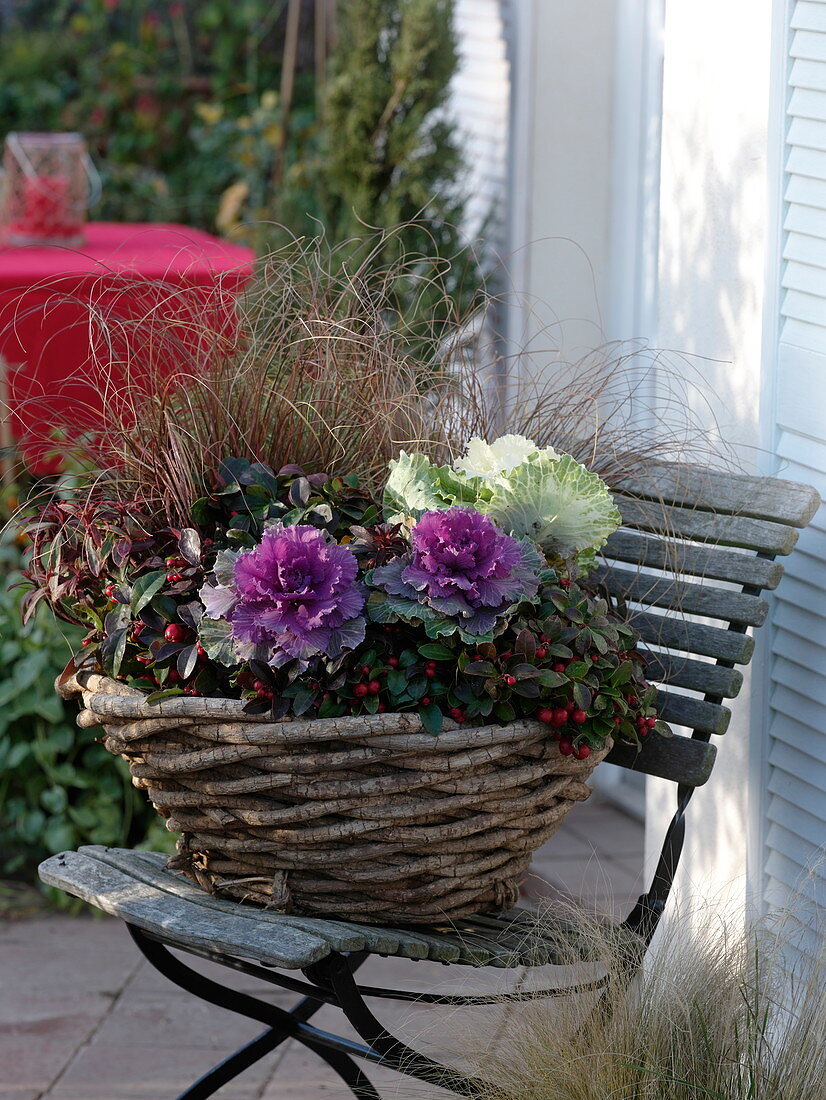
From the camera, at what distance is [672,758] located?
179 cm

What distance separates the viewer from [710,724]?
1.78m

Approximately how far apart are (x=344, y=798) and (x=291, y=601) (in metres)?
0.23

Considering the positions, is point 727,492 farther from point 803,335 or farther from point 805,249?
point 805,249

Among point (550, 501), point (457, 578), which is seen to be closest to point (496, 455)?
point (550, 501)

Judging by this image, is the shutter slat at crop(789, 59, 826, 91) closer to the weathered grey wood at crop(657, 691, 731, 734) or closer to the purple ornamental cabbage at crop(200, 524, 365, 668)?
the weathered grey wood at crop(657, 691, 731, 734)

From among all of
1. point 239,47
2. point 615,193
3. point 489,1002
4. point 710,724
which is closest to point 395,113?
point 615,193

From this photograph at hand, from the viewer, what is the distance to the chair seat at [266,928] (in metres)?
1.42

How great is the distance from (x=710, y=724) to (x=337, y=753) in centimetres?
60

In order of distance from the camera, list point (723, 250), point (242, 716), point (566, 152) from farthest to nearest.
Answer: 1. point (566, 152)
2. point (723, 250)
3. point (242, 716)

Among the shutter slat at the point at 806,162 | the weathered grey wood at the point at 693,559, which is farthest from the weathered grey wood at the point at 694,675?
the shutter slat at the point at 806,162

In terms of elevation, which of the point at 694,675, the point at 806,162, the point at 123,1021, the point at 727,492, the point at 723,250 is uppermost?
the point at 806,162

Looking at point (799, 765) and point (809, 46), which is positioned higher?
point (809, 46)

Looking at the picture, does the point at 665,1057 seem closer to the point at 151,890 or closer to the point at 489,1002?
the point at 489,1002

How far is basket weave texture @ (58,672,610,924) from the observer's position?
1449 mm
